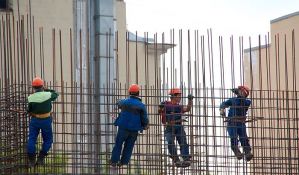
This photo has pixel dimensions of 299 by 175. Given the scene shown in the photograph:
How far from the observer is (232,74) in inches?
677

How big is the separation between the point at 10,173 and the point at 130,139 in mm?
2543

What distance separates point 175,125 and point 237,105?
4.54 ft

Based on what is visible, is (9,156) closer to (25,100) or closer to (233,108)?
(25,100)

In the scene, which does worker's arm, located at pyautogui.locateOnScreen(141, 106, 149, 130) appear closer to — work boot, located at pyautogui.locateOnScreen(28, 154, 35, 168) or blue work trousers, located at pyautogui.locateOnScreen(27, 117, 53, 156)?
blue work trousers, located at pyautogui.locateOnScreen(27, 117, 53, 156)

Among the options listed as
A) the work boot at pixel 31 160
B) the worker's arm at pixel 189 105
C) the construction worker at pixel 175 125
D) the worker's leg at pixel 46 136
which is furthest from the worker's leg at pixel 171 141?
the work boot at pixel 31 160

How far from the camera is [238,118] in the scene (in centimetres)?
1719

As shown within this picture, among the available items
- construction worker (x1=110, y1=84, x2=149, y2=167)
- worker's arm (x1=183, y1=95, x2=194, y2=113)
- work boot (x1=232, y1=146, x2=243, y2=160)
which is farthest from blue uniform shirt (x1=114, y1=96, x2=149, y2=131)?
work boot (x1=232, y1=146, x2=243, y2=160)

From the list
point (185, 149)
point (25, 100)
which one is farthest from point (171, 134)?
point (25, 100)

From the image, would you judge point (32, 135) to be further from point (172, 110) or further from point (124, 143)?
point (172, 110)

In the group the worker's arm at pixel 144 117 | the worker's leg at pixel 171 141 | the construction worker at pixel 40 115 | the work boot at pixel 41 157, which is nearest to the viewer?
the construction worker at pixel 40 115

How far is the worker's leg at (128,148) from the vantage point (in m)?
15.9

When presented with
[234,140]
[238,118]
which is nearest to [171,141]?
[234,140]

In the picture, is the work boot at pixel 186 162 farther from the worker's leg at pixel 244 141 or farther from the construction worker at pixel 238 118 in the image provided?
the worker's leg at pixel 244 141

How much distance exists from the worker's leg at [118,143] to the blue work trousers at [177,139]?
4.99 ft
